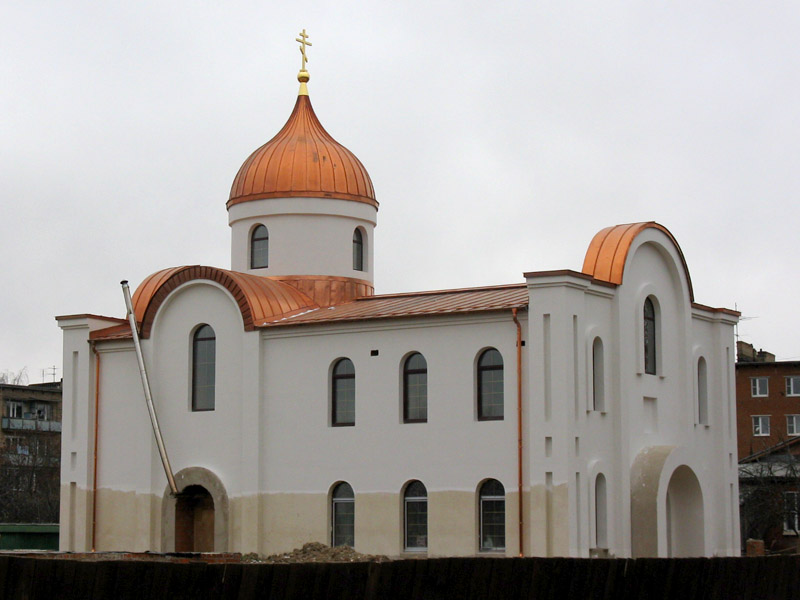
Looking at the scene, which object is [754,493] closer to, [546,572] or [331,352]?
[331,352]

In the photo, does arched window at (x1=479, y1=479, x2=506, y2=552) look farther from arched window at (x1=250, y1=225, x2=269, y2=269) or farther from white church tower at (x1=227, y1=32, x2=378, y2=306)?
arched window at (x1=250, y1=225, x2=269, y2=269)

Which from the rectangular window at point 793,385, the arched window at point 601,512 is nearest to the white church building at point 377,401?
the arched window at point 601,512

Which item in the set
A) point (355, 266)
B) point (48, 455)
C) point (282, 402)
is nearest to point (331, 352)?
point (282, 402)

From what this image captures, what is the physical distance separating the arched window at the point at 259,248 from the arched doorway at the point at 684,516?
1126cm

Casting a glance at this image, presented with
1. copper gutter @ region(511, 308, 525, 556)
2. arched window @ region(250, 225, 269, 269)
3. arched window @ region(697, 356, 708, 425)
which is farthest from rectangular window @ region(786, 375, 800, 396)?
copper gutter @ region(511, 308, 525, 556)

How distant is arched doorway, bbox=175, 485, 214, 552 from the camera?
3180 centimetres

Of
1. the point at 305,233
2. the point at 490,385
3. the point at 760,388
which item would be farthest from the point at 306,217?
the point at 760,388

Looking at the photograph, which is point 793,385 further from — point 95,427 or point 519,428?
point 519,428

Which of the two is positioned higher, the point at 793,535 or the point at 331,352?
the point at 331,352

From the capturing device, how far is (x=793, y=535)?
51438 mm

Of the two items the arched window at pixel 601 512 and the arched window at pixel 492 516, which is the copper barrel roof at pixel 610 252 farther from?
the arched window at pixel 492 516

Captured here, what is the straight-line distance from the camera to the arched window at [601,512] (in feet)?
90.9

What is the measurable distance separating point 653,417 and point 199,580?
49.2ft

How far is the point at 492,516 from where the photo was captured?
2781 centimetres
